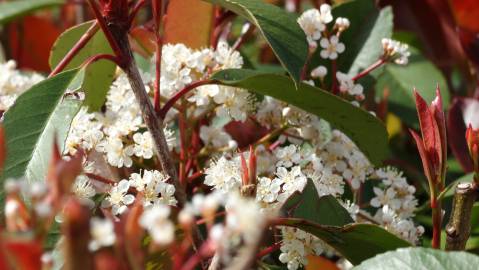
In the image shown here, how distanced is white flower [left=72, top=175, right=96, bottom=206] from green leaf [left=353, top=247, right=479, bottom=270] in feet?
1.05

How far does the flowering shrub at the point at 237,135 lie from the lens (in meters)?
0.87

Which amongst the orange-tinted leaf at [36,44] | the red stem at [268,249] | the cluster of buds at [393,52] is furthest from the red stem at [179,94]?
the orange-tinted leaf at [36,44]

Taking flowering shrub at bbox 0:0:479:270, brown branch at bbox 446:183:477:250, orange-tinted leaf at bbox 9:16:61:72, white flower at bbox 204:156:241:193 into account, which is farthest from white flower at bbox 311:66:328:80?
orange-tinted leaf at bbox 9:16:61:72

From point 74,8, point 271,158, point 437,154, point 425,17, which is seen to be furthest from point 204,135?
point 74,8

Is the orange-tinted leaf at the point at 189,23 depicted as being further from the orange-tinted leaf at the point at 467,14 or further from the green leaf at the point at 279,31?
the orange-tinted leaf at the point at 467,14

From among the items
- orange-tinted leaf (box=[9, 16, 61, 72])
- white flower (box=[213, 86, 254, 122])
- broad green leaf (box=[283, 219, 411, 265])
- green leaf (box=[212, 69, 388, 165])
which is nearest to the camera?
broad green leaf (box=[283, 219, 411, 265])

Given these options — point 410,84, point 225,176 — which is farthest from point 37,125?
point 410,84

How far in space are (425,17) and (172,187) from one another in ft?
3.11

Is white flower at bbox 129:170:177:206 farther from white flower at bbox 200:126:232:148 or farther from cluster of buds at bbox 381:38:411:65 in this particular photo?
cluster of buds at bbox 381:38:411:65

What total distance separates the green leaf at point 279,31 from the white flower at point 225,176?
0.14 m

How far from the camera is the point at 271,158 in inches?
42.8

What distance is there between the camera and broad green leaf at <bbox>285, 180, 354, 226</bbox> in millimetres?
916

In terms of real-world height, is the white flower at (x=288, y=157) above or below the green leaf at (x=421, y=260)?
below

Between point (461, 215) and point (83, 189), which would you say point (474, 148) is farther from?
point (83, 189)
